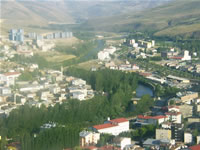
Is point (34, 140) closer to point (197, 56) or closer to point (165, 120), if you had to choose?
point (165, 120)

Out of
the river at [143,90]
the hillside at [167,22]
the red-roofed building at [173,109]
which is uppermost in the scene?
the hillside at [167,22]

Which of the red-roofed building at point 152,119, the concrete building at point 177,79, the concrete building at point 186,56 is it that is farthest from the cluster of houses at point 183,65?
the red-roofed building at point 152,119

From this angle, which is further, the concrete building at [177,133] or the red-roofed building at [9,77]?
the red-roofed building at [9,77]

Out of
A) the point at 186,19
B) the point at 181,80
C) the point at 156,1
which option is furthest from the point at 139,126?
the point at 156,1

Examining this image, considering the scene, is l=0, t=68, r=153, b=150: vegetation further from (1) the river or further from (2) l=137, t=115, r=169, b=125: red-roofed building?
(2) l=137, t=115, r=169, b=125: red-roofed building

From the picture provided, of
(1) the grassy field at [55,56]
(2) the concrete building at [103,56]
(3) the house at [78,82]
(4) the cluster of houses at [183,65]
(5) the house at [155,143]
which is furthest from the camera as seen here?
(2) the concrete building at [103,56]

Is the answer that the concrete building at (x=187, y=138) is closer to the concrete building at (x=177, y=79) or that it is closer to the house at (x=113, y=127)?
the house at (x=113, y=127)

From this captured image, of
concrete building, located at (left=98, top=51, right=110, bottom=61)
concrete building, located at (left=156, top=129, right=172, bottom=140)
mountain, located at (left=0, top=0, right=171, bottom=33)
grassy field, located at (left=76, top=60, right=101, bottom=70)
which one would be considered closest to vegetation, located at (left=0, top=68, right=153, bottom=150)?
concrete building, located at (left=156, top=129, right=172, bottom=140)

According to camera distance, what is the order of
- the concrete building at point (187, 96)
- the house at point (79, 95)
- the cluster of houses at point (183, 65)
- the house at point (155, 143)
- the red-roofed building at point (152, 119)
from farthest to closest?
1. the cluster of houses at point (183, 65)
2. the house at point (79, 95)
3. the concrete building at point (187, 96)
4. the red-roofed building at point (152, 119)
5. the house at point (155, 143)

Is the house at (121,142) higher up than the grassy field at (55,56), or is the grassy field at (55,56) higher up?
the grassy field at (55,56)
